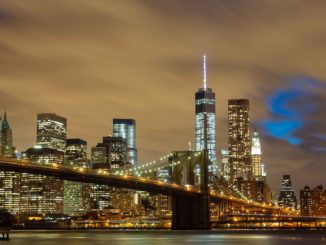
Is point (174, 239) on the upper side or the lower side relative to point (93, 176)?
lower

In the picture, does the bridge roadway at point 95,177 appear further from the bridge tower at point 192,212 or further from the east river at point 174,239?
the east river at point 174,239

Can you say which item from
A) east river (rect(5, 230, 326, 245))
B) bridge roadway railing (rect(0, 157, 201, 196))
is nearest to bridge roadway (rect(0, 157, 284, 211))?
bridge roadway railing (rect(0, 157, 201, 196))

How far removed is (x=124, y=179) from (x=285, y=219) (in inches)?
2652

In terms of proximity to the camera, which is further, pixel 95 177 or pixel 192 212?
pixel 192 212

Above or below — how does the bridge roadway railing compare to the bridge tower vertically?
above

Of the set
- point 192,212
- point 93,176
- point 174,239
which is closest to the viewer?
point 174,239

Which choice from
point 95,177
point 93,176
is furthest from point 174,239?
point 95,177

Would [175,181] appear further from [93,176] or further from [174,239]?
[174,239]

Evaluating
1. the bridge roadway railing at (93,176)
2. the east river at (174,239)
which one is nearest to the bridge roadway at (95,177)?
the bridge roadway railing at (93,176)

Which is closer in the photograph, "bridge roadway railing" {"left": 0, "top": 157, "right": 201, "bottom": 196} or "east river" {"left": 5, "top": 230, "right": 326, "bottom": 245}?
"east river" {"left": 5, "top": 230, "right": 326, "bottom": 245}

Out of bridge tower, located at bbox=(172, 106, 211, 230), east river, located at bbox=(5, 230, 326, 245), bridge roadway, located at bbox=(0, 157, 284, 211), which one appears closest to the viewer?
east river, located at bbox=(5, 230, 326, 245)

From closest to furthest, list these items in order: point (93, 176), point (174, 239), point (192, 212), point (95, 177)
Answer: point (174, 239) < point (93, 176) < point (95, 177) < point (192, 212)

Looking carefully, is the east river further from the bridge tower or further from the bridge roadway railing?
the bridge tower

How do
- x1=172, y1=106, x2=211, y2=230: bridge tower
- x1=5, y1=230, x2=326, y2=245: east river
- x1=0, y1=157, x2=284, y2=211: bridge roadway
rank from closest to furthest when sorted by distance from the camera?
x1=5, y1=230, x2=326, y2=245: east river, x1=0, y1=157, x2=284, y2=211: bridge roadway, x1=172, y1=106, x2=211, y2=230: bridge tower
